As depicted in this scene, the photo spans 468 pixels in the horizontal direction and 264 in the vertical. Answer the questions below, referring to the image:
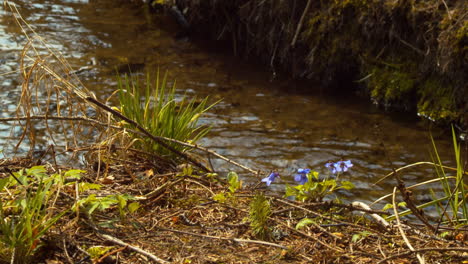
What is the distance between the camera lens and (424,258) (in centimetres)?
223

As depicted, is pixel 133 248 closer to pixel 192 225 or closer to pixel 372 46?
pixel 192 225

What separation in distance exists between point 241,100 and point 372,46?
1.49 metres

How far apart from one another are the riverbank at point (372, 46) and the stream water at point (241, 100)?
0.21 metres

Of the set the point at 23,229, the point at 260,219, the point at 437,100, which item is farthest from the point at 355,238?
the point at 437,100

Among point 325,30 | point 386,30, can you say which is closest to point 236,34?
point 325,30

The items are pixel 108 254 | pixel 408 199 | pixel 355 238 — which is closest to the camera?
pixel 108 254

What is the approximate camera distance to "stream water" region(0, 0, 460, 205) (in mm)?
5047

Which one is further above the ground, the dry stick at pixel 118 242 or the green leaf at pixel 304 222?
the green leaf at pixel 304 222

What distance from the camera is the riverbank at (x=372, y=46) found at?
5398mm

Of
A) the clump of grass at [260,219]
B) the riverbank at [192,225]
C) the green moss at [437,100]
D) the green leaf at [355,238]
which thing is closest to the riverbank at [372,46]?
the green moss at [437,100]

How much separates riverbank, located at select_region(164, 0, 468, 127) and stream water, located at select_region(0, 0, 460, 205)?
21 centimetres

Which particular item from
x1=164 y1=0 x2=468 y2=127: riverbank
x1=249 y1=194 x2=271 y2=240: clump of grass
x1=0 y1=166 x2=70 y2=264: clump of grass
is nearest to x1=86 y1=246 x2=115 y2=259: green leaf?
x1=0 y1=166 x2=70 y2=264: clump of grass

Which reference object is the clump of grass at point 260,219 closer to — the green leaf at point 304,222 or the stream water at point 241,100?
the green leaf at point 304,222

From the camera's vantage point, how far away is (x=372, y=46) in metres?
6.10
